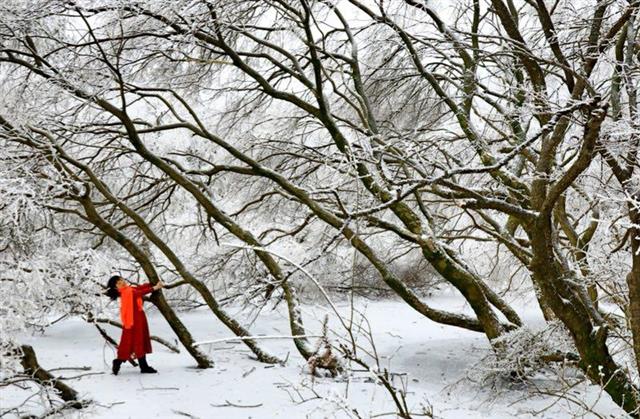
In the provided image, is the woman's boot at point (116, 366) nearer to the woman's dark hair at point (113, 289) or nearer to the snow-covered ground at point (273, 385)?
the snow-covered ground at point (273, 385)

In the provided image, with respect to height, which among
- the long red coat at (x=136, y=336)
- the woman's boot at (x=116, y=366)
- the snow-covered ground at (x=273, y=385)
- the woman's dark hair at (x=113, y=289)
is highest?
the woman's dark hair at (x=113, y=289)

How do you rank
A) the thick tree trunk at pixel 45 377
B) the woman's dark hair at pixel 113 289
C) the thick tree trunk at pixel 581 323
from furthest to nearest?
1. the woman's dark hair at pixel 113 289
2. the thick tree trunk at pixel 45 377
3. the thick tree trunk at pixel 581 323

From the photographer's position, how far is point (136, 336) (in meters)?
5.88

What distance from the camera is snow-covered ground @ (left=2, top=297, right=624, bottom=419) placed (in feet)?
15.9

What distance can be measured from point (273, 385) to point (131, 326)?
1434 millimetres

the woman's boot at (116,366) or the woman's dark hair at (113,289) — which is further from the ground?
the woman's dark hair at (113,289)

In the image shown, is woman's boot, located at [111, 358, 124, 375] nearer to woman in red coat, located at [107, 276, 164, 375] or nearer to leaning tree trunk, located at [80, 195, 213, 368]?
woman in red coat, located at [107, 276, 164, 375]

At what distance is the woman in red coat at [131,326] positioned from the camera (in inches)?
230

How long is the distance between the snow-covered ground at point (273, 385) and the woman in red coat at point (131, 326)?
15 centimetres

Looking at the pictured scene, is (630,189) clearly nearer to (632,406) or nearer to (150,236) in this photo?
(632,406)

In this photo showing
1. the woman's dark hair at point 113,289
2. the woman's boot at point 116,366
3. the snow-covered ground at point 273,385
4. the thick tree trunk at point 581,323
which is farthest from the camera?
the woman's dark hair at point 113,289

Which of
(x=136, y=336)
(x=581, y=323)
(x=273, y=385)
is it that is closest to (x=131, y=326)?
(x=136, y=336)

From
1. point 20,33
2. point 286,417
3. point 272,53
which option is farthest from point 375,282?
point 20,33

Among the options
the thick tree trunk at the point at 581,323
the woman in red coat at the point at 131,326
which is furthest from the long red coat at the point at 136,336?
the thick tree trunk at the point at 581,323
